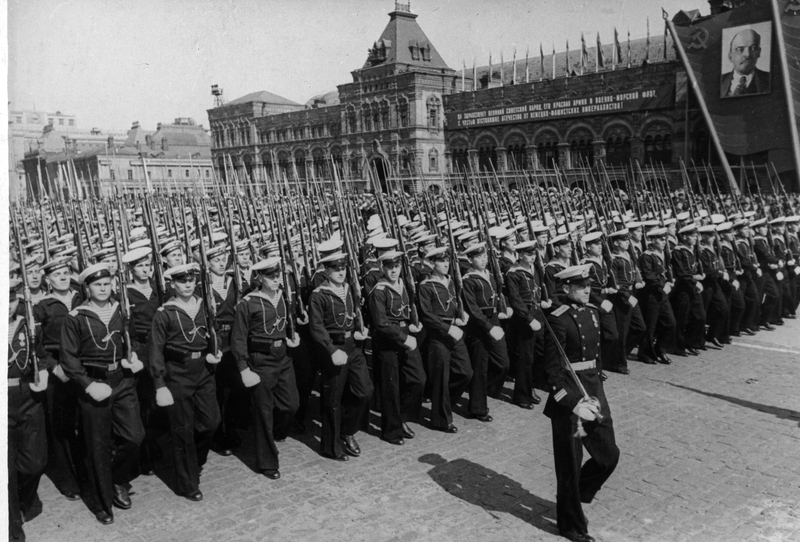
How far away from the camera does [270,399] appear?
598cm

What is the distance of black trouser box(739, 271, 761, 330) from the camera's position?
34.9 feet

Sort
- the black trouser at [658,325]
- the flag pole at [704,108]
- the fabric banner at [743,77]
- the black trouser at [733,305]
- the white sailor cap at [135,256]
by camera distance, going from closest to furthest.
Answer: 1. the white sailor cap at [135,256]
2. the black trouser at [658,325]
3. the black trouser at [733,305]
4. the fabric banner at [743,77]
5. the flag pole at [704,108]

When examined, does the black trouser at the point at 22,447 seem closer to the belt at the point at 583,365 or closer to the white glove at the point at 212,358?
the white glove at the point at 212,358

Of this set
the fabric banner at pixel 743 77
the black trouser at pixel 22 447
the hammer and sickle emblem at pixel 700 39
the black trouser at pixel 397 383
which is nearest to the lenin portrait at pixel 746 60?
the fabric banner at pixel 743 77

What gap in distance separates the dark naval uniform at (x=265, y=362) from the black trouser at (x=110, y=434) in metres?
0.90

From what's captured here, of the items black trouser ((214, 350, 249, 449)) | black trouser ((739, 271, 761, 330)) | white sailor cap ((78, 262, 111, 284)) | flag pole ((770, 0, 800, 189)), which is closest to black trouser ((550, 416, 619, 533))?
black trouser ((214, 350, 249, 449))

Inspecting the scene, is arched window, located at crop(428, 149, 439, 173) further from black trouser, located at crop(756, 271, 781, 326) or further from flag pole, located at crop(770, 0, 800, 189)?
black trouser, located at crop(756, 271, 781, 326)

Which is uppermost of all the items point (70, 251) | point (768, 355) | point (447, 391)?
point (70, 251)

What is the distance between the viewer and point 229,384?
664 centimetres

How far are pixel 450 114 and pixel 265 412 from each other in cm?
3542

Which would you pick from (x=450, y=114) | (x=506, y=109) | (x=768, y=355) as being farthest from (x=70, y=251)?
(x=450, y=114)

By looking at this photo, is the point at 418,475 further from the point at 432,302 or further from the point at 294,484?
the point at 432,302

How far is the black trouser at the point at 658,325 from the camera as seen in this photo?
933cm

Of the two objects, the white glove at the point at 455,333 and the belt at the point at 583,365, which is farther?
the white glove at the point at 455,333
